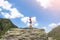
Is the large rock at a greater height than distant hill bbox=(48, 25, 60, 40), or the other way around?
distant hill bbox=(48, 25, 60, 40)

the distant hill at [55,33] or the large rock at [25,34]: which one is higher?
the distant hill at [55,33]

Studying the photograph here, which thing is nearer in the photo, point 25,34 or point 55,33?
point 25,34

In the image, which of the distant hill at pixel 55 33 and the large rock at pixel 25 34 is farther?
the distant hill at pixel 55 33

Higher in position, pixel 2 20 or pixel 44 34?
pixel 2 20

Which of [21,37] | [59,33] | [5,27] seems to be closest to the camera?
[21,37]

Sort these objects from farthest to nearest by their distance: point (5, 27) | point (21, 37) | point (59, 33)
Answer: point (59, 33) → point (5, 27) → point (21, 37)

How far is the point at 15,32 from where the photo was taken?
39.0 meters

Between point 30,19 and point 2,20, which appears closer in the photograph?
point 30,19

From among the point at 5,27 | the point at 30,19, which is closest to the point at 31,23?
the point at 30,19

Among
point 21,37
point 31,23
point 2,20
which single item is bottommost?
point 21,37

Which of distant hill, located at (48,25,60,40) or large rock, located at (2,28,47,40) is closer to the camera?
large rock, located at (2,28,47,40)

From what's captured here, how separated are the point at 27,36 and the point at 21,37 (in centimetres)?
110

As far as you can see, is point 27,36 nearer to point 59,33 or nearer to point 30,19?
point 30,19

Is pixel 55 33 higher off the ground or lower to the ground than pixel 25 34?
higher
